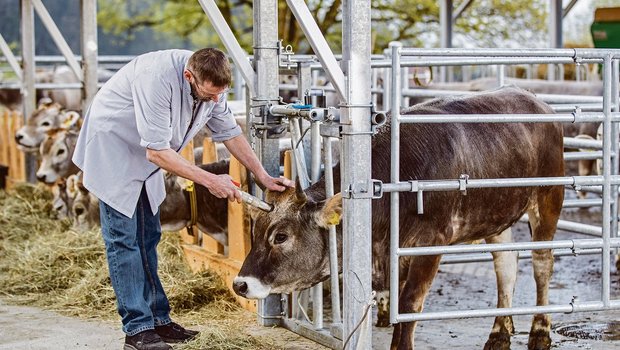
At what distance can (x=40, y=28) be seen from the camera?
1249 inches

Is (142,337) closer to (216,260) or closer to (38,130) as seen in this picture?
(216,260)

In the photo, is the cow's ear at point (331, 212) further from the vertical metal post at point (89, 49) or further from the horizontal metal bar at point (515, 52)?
the vertical metal post at point (89, 49)

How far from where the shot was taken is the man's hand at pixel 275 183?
5.27 meters

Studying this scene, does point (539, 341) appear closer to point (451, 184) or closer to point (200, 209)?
point (451, 184)

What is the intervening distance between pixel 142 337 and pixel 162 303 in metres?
0.42

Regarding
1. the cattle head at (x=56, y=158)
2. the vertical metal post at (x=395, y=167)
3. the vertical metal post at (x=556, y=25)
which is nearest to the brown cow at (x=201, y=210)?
the vertical metal post at (x=395, y=167)

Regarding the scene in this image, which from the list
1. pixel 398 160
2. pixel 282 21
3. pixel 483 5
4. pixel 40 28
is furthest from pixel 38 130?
pixel 40 28

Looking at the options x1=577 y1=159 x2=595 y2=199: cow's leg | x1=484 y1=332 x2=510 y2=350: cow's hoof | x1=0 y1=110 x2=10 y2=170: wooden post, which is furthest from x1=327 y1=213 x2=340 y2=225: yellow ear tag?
x1=0 y1=110 x2=10 y2=170: wooden post

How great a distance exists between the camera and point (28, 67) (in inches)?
482

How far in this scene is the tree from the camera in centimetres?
2575

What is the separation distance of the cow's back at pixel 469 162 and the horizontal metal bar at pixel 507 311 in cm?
45

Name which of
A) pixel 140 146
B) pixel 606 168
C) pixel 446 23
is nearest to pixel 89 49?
pixel 140 146

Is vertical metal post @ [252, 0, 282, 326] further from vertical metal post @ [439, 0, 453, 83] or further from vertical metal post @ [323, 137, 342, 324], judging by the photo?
vertical metal post @ [439, 0, 453, 83]

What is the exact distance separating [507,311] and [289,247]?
110 cm
